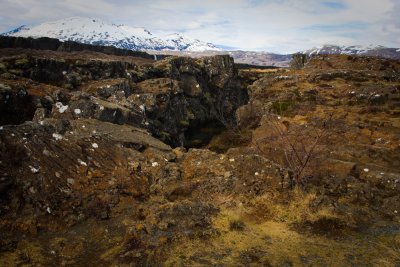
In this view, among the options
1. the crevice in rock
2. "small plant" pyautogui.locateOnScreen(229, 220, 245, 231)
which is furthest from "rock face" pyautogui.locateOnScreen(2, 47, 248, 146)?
"small plant" pyautogui.locateOnScreen(229, 220, 245, 231)

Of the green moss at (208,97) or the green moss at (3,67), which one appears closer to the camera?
the green moss at (3,67)

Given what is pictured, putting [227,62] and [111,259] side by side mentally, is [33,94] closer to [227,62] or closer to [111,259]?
[111,259]

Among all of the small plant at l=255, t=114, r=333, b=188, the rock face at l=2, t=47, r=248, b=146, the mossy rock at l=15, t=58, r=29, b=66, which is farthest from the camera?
the mossy rock at l=15, t=58, r=29, b=66

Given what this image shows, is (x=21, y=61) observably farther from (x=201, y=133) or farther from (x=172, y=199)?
(x=172, y=199)

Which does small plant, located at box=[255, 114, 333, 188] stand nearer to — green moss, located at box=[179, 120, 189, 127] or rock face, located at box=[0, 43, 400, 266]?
rock face, located at box=[0, 43, 400, 266]

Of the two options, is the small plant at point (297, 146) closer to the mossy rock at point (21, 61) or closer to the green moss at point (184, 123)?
the green moss at point (184, 123)

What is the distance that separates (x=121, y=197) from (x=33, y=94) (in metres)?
17.8

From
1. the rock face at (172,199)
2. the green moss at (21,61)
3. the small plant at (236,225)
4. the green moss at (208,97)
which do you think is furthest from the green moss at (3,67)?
the small plant at (236,225)

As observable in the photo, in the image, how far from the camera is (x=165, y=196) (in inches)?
563

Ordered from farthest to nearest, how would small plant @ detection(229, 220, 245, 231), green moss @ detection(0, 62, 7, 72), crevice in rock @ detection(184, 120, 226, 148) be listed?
1. crevice in rock @ detection(184, 120, 226, 148)
2. green moss @ detection(0, 62, 7, 72)
3. small plant @ detection(229, 220, 245, 231)

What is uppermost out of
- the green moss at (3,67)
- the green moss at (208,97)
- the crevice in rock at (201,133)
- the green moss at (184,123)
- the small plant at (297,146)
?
the green moss at (3,67)

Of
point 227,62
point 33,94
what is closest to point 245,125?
point 33,94

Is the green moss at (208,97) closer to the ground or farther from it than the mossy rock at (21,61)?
closer to the ground

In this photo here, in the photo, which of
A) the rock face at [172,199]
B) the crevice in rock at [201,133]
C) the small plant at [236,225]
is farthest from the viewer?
the crevice in rock at [201,133]
